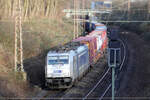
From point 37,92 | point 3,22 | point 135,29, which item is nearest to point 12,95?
point 37,92

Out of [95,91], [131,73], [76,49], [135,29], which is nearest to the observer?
[95,91]

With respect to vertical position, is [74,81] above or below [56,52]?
below

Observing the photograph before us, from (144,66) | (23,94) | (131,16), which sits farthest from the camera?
(131,16)

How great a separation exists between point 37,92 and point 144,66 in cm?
1363

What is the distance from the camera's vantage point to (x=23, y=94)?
1922 cm

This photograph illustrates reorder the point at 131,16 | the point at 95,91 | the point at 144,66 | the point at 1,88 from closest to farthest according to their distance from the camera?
the point at 1,88, the point at 95,91, the point at 144,66, the point at 131,16

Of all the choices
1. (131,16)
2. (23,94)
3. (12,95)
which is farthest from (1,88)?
(131,16)

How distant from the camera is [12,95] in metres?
17.7

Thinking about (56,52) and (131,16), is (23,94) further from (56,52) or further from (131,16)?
(131,16)

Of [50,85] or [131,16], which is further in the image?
[131,16]

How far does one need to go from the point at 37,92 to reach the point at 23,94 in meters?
1.24

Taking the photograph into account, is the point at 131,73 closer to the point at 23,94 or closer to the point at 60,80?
the point at 60,80

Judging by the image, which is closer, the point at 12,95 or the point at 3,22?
the point at 12,95

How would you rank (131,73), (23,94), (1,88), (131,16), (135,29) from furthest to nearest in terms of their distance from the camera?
1. (135,29)
2. (131,16)
3. (131,73)
4. (23,94)
5. (1,88)
